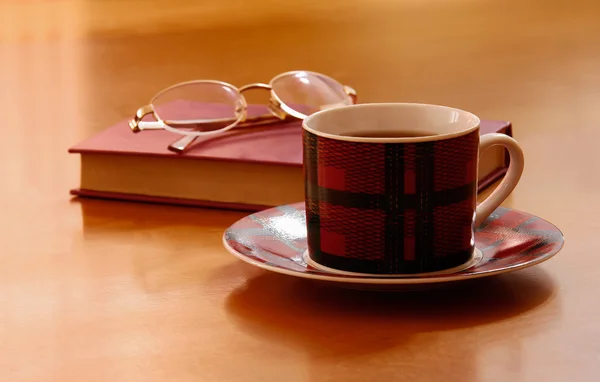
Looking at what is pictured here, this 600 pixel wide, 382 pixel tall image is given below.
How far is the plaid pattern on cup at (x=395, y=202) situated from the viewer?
0.55 metres

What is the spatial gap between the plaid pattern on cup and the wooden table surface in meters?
0.03

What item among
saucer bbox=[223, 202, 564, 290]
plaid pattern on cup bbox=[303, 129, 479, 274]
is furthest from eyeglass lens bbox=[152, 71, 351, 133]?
plaid pattern on cup bbox=[303, 129, 479, 274]

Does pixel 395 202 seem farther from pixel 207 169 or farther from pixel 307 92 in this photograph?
pixel 307 92

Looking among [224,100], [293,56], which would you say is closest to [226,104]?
[224,100]

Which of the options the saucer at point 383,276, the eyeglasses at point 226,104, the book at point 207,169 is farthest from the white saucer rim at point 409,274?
the eyeglasses at point 226,104

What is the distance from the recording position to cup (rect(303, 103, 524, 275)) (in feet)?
1.81

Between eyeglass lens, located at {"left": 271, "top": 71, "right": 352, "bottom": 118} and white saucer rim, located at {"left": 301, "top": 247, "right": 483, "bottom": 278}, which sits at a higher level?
eyeglass lens, located at {"left": 271, "top": 71, "right": 352, "bottom": 118}

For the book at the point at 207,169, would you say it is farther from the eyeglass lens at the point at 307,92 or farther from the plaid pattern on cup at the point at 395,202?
the plaid pattern on cup at the point at 395,202

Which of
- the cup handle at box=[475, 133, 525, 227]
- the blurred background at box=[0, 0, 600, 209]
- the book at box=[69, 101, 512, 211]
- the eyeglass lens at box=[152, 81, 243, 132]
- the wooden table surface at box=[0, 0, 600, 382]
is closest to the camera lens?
the wooden table surface at box=[0, 0, 600, 382]

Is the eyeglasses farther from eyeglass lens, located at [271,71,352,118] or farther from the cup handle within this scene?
the cup handle

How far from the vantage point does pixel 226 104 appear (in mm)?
917

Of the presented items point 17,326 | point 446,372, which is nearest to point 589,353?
point 446,372

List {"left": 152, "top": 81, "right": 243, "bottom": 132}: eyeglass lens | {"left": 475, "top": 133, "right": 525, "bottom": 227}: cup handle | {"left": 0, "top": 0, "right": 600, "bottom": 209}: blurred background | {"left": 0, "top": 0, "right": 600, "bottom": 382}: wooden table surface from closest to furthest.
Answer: {"left": 0, "top": 0, "right": 600, "bottom": 382}: wooden table surface < {"left": 475, "top": 133, "right": 525, "bottom": 227}: cup handle < {"left": 152, "top": 81, "right": 243, "bottom": 132}: eyeglass lens < {"left": 0, "top": 0, "right": 600, "bottom": 209}: blurred background

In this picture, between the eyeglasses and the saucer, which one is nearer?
the saucer
